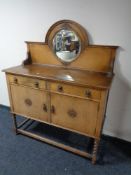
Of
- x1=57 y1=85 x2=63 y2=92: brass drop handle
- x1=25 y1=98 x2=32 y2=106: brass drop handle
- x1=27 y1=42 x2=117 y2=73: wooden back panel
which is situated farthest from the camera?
x1=25 y1=98 x2=32 y2=106: brass drop handle

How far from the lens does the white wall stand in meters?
1.45

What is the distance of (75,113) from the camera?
1469 millimetres

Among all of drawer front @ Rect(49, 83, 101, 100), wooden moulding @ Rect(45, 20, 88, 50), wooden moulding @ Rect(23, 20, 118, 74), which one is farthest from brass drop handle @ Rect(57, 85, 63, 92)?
wooden moulding @ Rect(45, 20, 88, 50)

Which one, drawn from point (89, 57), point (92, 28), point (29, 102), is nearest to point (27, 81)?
point (29, 102)

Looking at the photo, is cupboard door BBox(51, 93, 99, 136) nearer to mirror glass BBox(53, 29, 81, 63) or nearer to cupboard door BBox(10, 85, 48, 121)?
cupboard door BBox(10, 85, 48, 121)

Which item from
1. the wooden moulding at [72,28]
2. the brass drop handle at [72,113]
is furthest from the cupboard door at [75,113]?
the wooden moulding at [72,28]

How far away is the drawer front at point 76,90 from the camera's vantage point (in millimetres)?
1306

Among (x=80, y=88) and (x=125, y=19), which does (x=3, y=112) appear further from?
(x=125, y=19)

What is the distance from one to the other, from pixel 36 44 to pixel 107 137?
1477mm

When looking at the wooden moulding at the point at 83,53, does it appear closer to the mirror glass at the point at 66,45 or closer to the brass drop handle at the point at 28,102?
the mirror glass at the point at 66,45

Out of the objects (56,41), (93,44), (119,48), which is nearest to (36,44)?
(56,41)

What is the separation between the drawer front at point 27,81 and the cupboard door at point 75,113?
162 millimetres

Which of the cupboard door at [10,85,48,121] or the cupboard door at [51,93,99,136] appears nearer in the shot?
the cupboard door at [51,93,99,136]

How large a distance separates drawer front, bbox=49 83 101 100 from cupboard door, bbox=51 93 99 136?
0.17 ft
